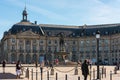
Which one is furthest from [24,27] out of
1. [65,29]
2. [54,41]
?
[65,29]

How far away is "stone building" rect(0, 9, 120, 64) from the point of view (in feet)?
424

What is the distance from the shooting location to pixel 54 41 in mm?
136250

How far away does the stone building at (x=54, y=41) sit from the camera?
129m

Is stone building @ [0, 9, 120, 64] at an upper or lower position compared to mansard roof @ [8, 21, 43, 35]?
lower

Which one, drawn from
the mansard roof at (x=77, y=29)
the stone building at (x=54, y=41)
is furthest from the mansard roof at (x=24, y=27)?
the mansard roof at (x=77, y=29)

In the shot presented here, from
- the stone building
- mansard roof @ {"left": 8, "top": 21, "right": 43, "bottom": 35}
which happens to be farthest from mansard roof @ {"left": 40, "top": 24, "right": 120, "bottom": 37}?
mansard roof @ {"left": 8, "top": 21, "right": 43, "bottom": 35}

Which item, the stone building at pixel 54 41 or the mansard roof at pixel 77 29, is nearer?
the stone building at pixel 54 41

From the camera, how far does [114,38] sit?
12838cm

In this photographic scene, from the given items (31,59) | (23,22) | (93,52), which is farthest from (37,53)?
(93,52)

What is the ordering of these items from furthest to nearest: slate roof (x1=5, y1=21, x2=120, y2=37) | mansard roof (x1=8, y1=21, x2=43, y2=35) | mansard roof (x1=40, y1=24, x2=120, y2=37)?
mansard roof (x1=40, y1=24, x2=120, y2=37) < slate roof (x1=5, y1=21, x2=120, y2=37) < mansard roof (x1=8, y1=21, x2=43, y2=35)

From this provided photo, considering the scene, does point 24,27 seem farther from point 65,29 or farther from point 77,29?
point 77,29

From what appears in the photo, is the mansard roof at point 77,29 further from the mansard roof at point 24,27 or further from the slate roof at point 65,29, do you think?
the mansard roof at point 24,27

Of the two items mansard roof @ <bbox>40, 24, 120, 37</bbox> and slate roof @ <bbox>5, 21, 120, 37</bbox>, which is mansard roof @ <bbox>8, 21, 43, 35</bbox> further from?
mansard roof @ <bbox>40, 24, 120, 37</bbox>

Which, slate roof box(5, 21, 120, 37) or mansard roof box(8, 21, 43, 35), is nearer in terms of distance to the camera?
mansard roof box(8, 21, 43, 35)
